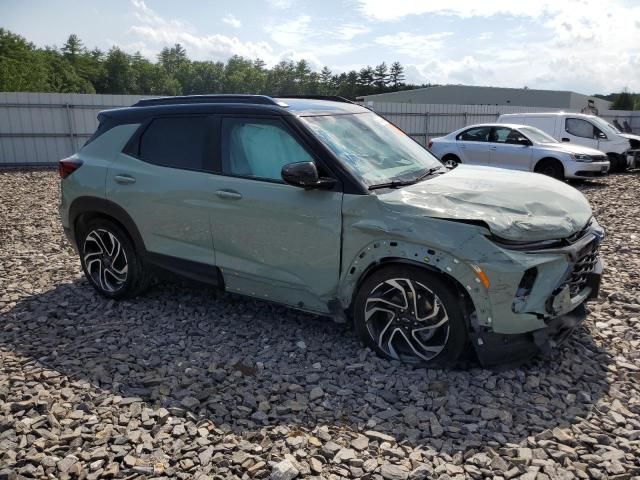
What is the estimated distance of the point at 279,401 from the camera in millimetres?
3262

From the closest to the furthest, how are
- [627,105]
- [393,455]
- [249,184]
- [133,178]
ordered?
[393,455] → [249,184] → [133,178] → [627,105]

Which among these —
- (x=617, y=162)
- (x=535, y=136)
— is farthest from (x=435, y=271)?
(x=617, y=162)

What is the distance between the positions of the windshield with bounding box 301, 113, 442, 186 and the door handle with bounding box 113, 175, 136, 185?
66.8 inches

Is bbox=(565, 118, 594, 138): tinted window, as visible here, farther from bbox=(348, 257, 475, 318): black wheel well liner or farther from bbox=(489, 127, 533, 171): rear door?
bbox=(348, 257, 475, 318): black wheel well liner

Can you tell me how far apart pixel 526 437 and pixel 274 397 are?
147cm

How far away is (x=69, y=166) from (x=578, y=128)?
46.5 feet

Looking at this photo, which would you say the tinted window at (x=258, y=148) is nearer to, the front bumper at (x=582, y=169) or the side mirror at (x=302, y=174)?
the side mirror at (x=302, y=174)

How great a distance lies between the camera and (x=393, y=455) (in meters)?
2.75

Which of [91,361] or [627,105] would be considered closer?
[91,361]

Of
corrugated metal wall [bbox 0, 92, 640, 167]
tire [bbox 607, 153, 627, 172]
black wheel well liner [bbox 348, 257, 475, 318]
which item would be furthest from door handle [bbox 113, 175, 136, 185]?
tire [bbox 607, 153, 627, 172]

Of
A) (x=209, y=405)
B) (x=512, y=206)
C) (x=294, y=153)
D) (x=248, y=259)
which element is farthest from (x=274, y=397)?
(x=512, y=206)

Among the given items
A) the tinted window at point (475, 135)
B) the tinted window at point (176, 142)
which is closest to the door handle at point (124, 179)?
the tinted window at point (176, 142)

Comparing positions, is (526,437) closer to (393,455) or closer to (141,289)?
(393,455)

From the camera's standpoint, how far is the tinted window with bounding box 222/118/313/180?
387 centimetres
